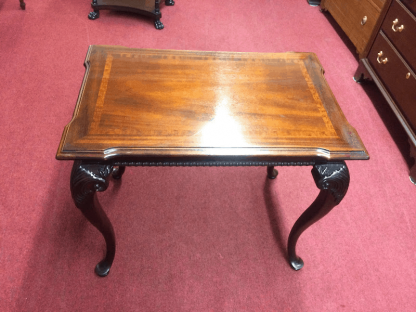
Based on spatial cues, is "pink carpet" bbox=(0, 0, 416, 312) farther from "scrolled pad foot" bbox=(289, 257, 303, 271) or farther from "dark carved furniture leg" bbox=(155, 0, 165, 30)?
"dark carved furniture leg" bbox=(155, 0, 165, 30)

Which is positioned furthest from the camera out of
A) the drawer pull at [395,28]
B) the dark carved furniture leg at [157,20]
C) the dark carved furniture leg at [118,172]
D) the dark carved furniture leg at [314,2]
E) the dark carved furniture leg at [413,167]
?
the dark carved furniture leg at [314,2]

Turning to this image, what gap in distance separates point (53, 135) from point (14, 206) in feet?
1.52

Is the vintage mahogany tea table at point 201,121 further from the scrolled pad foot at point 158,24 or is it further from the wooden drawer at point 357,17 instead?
the scrolled pad foot at point 158,24

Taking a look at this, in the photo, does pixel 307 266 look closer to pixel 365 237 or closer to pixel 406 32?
pixel 365 237

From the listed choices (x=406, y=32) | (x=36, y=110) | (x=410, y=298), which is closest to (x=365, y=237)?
(x=410, y=298)

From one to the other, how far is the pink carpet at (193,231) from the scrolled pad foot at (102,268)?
2 centimetres

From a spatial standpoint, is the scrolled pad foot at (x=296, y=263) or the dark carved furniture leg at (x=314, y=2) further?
the dark carved furniture leg at (x=314, y=2)

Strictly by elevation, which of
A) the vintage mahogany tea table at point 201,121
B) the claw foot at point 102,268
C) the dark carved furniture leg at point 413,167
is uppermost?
the vintage mahogany tea table at point 201,121

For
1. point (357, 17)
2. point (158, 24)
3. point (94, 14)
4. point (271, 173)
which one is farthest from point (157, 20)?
point (271, 173)

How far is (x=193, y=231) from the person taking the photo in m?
1.44

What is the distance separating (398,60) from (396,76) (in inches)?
3.7

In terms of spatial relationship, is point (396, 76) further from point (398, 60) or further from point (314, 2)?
point (314, 2)

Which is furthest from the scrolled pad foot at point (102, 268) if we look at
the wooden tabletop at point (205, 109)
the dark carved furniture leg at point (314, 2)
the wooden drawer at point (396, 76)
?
the dark carved furniture leg at point (314, 2)

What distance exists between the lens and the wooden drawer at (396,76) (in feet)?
5.90
